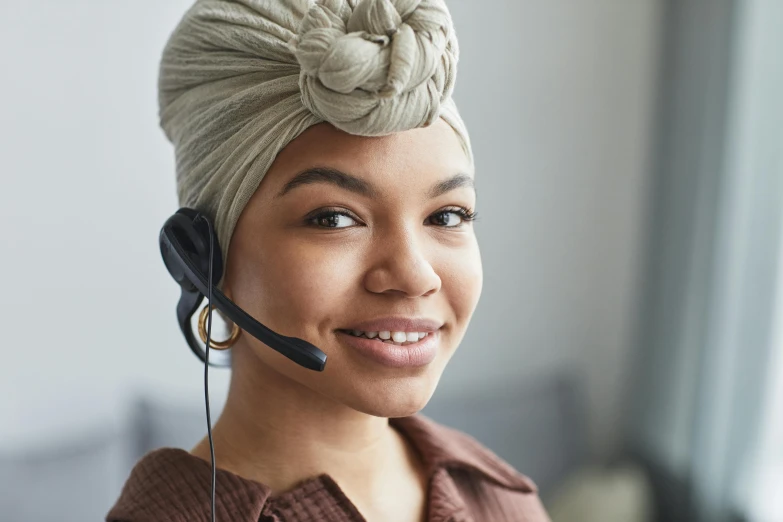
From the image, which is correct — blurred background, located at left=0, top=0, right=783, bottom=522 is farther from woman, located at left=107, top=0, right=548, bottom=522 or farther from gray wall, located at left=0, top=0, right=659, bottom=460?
woman, located at left=107, top=0, right=548, bottom=522

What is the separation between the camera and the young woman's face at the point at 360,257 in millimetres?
787

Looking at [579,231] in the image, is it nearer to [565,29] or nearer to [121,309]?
[565,29]

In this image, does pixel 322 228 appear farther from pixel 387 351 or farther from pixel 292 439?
pixel 292 439

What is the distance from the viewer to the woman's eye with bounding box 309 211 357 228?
0.80 m

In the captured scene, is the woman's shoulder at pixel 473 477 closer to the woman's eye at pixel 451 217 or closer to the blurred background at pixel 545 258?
the woman's eye at pixel 451 217

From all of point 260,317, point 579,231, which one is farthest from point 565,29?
point 260,317

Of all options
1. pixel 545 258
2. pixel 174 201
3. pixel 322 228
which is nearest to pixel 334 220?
pixel 322 228

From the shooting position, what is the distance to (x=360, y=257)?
31.4 inches

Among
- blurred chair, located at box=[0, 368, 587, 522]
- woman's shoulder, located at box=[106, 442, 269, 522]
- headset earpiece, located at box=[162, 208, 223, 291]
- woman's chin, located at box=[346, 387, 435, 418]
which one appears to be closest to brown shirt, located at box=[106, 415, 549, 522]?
woman's shoulder, located at box=[106, 442, 269, 522]

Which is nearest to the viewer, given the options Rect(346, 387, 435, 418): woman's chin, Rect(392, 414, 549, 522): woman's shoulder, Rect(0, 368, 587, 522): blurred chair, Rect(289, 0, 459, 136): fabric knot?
Rect(289, 0, 459, 136): fabric knot

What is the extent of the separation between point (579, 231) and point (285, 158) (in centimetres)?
191

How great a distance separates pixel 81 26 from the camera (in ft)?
6.23

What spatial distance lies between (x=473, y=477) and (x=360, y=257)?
395 mm

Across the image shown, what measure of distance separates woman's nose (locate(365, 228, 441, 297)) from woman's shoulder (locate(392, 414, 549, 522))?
29 centimetres
